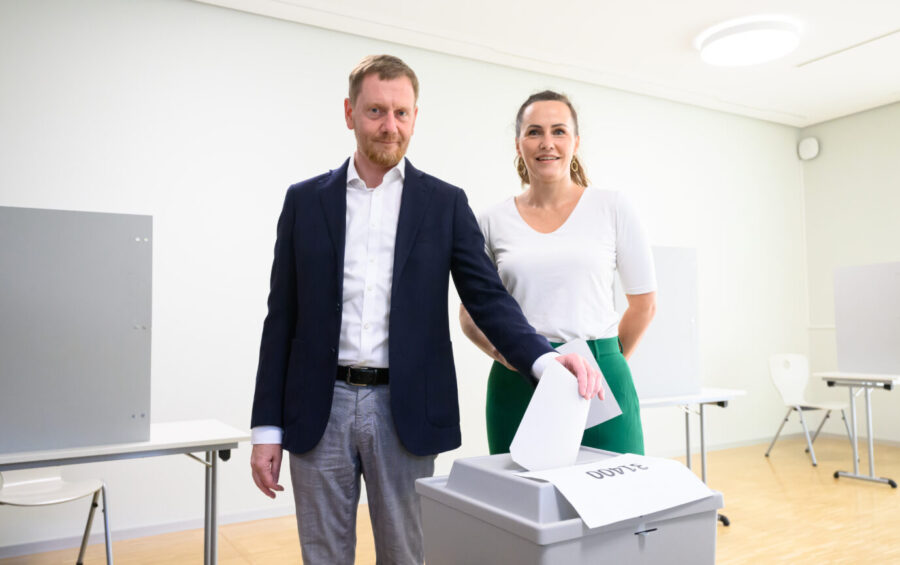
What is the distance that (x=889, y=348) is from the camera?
4855 mm

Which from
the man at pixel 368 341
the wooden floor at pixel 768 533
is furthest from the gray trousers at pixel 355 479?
the wooden floor at pixel 768 533

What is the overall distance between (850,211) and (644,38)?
3203 millimetres

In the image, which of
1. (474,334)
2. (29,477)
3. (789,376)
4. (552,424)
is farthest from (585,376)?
(789,376)

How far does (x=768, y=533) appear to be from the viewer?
3705mm

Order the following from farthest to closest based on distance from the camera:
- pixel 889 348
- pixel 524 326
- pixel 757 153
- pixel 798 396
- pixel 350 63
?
pixel 757 153 → pixel 798 396 → pixel 889 348 → pixel 350 63 → pixel 524 326

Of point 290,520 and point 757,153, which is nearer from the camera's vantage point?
point 290,520

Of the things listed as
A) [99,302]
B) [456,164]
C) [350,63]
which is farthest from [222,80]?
[99,302]

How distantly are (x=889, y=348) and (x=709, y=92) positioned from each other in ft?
8.34

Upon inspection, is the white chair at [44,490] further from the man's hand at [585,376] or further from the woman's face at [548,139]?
the man's hand at [585,376]

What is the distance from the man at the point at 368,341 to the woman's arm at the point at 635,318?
0.57 meters

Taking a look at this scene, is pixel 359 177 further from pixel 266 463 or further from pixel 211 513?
pixel 211 513

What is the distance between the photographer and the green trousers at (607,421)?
1.53 meters

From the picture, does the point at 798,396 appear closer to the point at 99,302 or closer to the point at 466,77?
the point at 466,77

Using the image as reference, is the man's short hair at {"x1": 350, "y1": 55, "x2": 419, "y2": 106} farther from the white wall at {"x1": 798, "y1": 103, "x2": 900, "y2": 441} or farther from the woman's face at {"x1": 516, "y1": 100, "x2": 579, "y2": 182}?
the white wall at {"x1": 798, "y1": 103, "x2": 900, "y2": 441}
